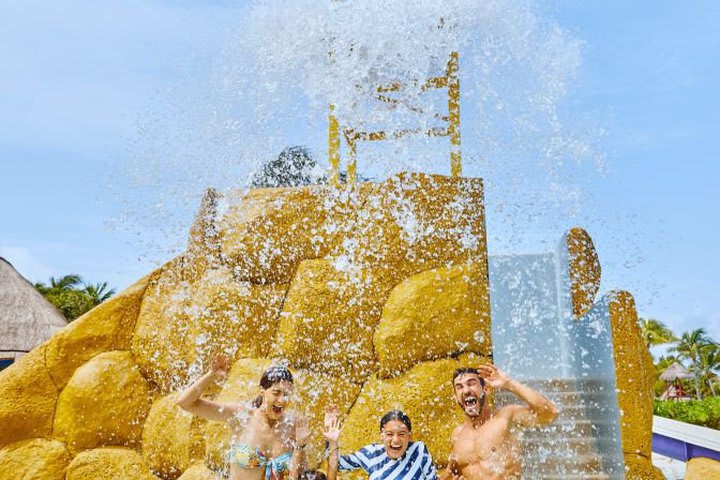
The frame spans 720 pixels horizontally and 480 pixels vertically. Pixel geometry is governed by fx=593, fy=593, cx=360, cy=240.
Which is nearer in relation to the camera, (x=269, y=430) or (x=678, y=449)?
(x=269, y=430)

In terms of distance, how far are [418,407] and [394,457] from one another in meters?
1.56

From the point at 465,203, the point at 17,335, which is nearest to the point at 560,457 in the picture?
the point at 465,203

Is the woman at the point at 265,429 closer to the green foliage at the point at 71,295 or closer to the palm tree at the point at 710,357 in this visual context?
the green foliage at the point at 71,295

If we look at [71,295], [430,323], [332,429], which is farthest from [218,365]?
[71,295]

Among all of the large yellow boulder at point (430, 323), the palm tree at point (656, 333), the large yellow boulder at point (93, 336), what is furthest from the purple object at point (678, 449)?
the palm tree at point (656, 333)

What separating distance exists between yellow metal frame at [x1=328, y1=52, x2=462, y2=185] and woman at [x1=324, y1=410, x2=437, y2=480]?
2.74m

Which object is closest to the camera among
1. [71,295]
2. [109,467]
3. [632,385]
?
[632,385]

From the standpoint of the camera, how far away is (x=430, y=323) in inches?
197

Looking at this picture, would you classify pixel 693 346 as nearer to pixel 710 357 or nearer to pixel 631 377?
pixel 710 357

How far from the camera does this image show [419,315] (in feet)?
16.4

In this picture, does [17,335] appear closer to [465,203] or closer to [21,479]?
[21,479]

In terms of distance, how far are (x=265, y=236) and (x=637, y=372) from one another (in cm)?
344

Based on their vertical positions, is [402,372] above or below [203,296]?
below

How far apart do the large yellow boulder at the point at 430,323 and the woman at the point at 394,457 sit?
1.65m
